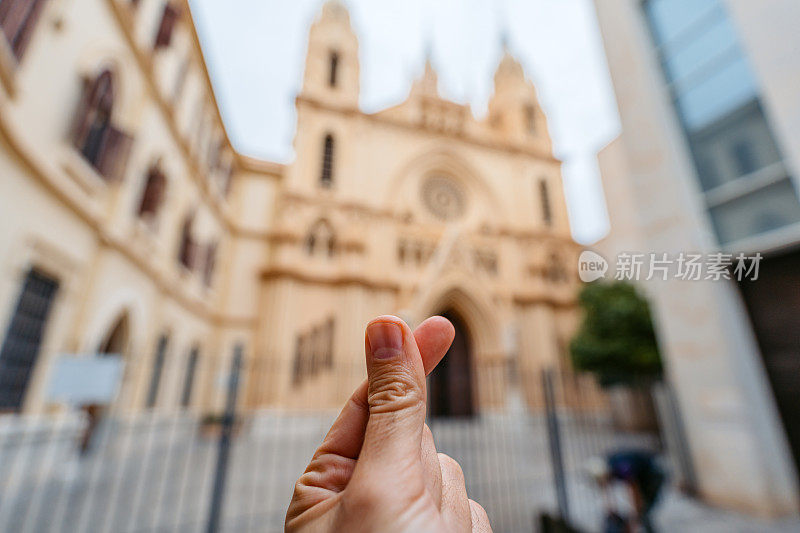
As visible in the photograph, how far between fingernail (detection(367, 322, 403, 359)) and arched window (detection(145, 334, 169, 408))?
8956mm

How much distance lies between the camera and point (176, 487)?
16.8 ft

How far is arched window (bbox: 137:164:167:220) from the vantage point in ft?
22.1

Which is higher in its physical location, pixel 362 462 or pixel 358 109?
pixel 358 109

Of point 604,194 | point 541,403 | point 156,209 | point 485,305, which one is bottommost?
point 541,403

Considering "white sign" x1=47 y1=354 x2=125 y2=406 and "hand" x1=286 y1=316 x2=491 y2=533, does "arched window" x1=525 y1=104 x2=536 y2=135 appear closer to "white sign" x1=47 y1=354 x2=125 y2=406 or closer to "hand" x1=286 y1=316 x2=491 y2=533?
"white sign" x1=47 y1=354 x2=125 y2=406

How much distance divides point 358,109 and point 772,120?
40.7ft

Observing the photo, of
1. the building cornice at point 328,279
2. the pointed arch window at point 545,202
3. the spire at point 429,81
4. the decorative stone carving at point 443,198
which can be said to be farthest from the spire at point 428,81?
the building cornice at point 328,279

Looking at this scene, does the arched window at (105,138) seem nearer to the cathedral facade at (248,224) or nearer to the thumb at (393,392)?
the cathedral facade at (248,224)

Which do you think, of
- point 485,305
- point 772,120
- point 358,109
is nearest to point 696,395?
point 772,120

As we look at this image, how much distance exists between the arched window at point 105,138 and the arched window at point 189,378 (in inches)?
243

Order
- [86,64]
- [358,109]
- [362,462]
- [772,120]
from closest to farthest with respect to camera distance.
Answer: [362,462], [772,120], [86,64], [358,109]

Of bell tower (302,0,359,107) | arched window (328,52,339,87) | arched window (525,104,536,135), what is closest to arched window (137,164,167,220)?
bell tower (302,0,359,107)

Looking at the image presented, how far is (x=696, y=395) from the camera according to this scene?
4.30m

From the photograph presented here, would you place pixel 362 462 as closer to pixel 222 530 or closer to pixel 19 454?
pixel 222 530
